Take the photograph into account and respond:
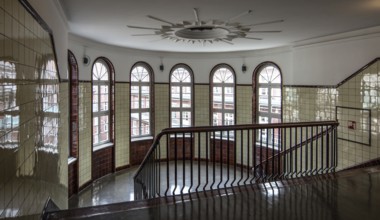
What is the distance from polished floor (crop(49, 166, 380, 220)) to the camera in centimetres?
258

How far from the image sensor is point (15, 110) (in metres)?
1.75

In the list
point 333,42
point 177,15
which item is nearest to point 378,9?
point 333,42

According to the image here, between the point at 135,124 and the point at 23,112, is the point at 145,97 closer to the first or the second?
the point at 135,124

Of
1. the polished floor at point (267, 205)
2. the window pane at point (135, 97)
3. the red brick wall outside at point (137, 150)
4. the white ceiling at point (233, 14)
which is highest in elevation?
the white ceiling at point (233, 14)

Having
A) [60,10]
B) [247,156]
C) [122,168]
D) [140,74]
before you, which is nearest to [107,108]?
[140,74]

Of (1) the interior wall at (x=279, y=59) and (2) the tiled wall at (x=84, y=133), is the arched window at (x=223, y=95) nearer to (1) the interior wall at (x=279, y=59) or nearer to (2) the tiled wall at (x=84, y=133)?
(1) the interior wall at (x=279, y=59)

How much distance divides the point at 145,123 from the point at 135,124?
0.34m

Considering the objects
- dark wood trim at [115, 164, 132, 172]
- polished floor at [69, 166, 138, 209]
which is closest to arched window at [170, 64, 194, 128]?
dark wood trim at [115, 164, 132, 172]

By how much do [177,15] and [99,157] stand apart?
4355 millimetres

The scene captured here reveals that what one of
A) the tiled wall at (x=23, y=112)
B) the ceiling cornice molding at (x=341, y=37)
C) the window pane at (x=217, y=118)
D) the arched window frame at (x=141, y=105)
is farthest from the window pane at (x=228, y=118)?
the tiled wall at (x=23, y=112)

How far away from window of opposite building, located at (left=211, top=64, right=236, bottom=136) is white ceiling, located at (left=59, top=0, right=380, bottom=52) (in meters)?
2.94

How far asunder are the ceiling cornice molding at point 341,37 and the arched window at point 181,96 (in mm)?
3431

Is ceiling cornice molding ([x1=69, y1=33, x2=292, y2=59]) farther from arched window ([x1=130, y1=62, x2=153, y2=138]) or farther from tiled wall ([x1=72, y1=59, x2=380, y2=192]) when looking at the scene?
tiled wall ([x1=72, y1=59, x2=380, y2=192])

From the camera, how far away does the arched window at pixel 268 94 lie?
24.8ft
